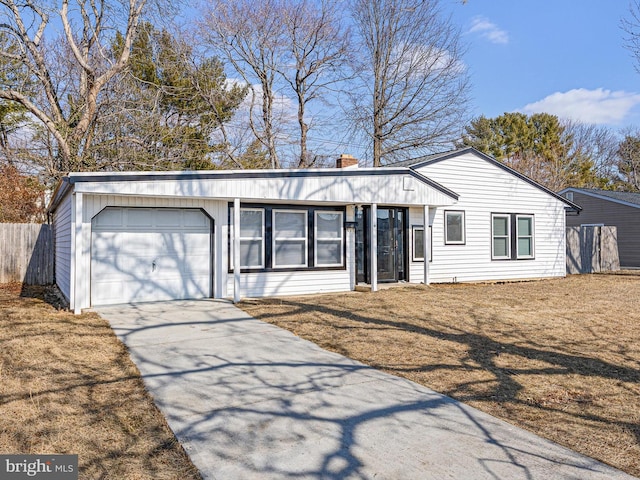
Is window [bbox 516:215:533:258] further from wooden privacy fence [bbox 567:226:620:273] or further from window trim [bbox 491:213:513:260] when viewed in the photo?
wooden privacy fence [bbox 567:226:620:273]

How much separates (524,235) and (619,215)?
32.1 feet

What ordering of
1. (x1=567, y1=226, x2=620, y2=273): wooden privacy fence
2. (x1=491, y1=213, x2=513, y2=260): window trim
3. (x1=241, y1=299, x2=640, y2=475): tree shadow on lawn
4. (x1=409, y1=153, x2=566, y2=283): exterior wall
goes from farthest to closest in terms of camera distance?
(x1=567, y1=226, x2=620, y2=273): wooden privacy fence
(x1=491, y1=213, x2=513, y2=260): window trim
(x1=409, y1=153, x2=566, y2=283): exterior wall
(x1=241, y1=299, x2=640, y2=475): tree shadow on lawn

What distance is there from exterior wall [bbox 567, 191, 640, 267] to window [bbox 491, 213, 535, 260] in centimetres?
919

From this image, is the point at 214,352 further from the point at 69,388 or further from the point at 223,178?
the point at 223,178

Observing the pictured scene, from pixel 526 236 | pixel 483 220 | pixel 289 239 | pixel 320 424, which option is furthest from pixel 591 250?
pixel 320 424

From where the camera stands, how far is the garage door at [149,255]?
9.16m

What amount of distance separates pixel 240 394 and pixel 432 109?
19789mm

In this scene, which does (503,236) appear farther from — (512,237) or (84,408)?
(84,408)

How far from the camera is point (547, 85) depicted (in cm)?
3031

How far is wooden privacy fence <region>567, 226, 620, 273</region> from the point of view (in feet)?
57.9

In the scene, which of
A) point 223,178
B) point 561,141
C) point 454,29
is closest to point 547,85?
point 561,141

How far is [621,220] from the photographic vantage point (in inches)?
859

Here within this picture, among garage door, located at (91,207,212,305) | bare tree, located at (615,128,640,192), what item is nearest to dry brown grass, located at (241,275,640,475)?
garage door, located at (91,207,212,305)

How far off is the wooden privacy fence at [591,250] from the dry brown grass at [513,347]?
6.60 m
